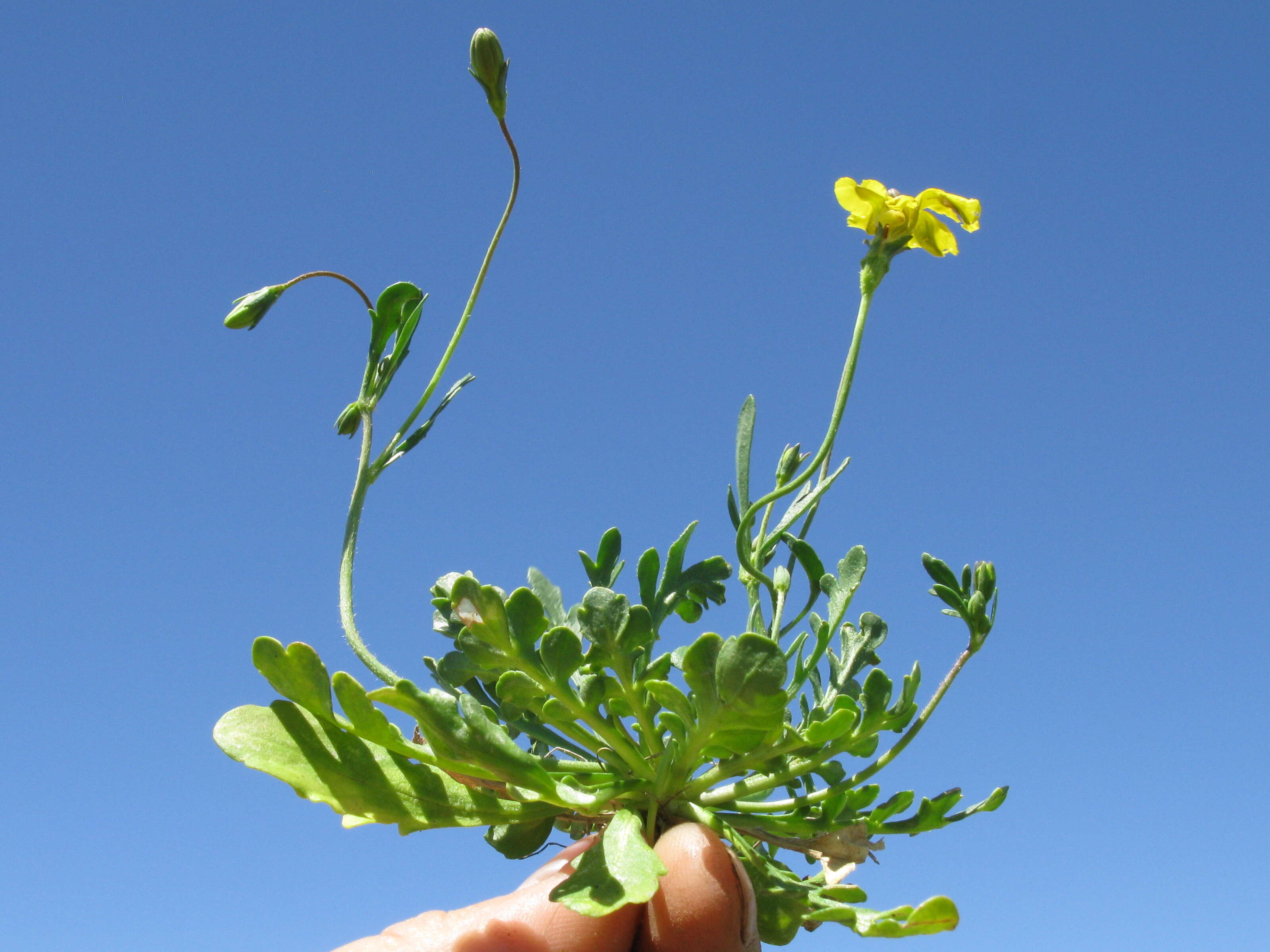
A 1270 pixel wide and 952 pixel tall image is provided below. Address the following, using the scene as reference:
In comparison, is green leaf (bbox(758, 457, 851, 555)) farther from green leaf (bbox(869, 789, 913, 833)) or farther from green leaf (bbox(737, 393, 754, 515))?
green leaf (bbox(869, 789, 913, 833))

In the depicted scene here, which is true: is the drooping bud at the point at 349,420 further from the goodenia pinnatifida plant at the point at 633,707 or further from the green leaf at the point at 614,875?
the green leaf at the point at 614,875

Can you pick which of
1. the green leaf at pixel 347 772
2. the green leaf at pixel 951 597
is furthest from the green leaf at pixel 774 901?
the green leaf at pixel 951 597

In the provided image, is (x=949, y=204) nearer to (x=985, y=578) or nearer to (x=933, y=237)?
(x=933, y=237)

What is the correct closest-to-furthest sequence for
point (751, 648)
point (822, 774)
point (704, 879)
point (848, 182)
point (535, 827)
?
point (751, 648) → point (704, 879) → point (822, 774) → point (535, 827) → point (848, 182)

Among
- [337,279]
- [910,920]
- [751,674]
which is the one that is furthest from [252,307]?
[910,920]

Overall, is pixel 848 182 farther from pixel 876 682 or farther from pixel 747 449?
pixel 876 682

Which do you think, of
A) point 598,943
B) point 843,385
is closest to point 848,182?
point 843,385
